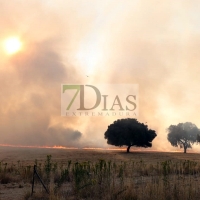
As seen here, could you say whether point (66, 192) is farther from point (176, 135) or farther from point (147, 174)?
point (176, 135)

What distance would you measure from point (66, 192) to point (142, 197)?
312 cm

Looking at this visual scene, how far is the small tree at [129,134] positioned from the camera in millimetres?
68688

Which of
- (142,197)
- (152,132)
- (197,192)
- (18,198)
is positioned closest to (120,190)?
(142,197)

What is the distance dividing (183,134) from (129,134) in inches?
782

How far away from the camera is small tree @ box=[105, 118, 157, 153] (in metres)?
68.7

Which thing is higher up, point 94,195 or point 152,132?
point 152,132

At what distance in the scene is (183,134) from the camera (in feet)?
261

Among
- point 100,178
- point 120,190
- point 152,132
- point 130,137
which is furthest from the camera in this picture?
point 152,132

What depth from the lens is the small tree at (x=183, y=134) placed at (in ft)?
260

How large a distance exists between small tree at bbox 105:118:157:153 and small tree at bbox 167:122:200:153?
967 centimetres

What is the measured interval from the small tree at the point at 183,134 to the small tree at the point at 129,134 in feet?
31.7

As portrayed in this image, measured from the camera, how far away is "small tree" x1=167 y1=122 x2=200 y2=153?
79375 millimetres

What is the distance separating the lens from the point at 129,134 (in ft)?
225

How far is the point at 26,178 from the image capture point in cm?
1634
